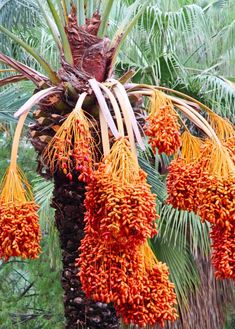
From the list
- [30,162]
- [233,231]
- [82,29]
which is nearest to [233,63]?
[30,162]

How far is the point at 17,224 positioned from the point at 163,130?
27.2 inches

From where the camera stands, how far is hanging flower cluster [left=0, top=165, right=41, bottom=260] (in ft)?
8.87

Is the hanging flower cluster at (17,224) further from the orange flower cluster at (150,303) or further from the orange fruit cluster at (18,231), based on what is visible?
the orange flower cluster at (150,303)

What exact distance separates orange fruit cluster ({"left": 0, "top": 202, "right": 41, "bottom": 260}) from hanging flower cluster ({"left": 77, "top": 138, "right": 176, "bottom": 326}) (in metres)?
0.22

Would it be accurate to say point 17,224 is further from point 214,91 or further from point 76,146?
point 214,91

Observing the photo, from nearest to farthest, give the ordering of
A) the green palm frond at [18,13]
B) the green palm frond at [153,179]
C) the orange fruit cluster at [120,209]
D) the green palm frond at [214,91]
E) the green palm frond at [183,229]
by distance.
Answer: the orange fruit cluster at [120,209], the green palm frond at [153,179], the green palm frond at [183,229], the green palm frond at [214,91], the green palm frond at [18,13]

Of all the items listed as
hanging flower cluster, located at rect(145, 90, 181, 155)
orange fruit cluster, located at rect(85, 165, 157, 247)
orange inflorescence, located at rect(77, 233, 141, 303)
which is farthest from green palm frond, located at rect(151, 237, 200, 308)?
orange fruit cluster, located at rect(85, 165, 157, 247)

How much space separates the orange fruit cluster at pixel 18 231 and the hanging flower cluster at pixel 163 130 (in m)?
0.57

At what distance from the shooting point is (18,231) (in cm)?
271

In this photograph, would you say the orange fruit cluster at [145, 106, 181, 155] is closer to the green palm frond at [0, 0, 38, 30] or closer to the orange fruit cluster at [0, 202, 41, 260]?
the orange fruit cluster at [0, 202, 41, 260]

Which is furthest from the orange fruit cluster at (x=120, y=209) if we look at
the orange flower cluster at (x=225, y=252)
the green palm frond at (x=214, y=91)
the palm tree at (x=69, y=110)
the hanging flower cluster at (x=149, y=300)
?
the green palm frond at (x=214, y=91)

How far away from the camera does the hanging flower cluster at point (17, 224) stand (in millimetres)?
2703

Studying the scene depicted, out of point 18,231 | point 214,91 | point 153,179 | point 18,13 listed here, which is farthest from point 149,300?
point 18,13

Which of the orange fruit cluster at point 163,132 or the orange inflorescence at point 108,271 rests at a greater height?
the orange fruit cluster at point 163,132
